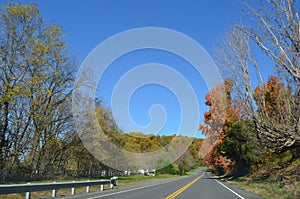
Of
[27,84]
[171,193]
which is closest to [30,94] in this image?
[27,84]

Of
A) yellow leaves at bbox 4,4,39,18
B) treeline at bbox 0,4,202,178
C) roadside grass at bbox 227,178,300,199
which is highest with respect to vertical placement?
yellow leaves at bbox 4,4,39,18

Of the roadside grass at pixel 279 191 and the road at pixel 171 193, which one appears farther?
the road at pixel 171 193

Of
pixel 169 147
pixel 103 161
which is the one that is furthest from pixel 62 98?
pixel 169 147

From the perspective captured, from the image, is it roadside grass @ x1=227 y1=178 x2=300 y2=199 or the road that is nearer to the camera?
roadside grass @ x1=227 y1=178 x2=300 y2=199

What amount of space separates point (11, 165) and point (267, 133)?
20.6 metres

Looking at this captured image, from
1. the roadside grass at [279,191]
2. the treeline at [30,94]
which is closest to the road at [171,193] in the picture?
the roadside grass at [279,191]

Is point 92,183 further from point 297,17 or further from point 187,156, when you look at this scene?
point 187,156

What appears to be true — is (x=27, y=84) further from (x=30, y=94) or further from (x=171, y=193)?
(x=171, y=193)

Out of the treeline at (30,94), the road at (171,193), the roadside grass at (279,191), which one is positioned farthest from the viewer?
the treeline at (30,94)

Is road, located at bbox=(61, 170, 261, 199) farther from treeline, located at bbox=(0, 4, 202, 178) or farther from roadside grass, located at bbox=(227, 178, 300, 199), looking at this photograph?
treeline, located at bbox=(0, 4, 202, 178)

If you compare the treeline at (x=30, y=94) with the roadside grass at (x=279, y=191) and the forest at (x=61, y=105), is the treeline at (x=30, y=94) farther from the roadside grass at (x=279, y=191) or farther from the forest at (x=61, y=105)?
the roadside grass at (x=279, y=191)

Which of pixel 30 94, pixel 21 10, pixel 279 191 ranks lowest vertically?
pixel 279 191

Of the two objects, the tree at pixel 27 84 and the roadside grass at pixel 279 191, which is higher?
the tree at pixel 27 84

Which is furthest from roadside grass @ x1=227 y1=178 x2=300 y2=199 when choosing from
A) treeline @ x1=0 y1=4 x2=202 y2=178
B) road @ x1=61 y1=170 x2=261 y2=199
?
treeline @ x1=0 y1=4 x2=202 y2=178
